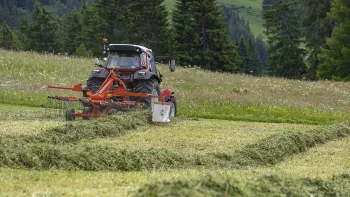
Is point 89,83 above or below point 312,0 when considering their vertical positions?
below

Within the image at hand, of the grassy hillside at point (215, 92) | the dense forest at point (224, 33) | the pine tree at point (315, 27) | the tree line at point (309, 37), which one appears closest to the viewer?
the grassy hillside at point (215, 92)

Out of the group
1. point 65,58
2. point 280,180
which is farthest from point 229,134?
point 65,58

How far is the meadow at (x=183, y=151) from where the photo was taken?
556cm

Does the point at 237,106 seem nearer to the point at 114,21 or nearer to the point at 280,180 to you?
the point at 280,180

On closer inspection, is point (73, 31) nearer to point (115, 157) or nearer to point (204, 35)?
point (204, 35)

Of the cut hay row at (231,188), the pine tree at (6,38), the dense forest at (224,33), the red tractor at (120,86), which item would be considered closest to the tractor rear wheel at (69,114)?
the red tractor at (120,86)

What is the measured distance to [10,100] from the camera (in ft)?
70.2

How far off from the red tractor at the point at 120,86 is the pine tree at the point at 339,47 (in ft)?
99.9

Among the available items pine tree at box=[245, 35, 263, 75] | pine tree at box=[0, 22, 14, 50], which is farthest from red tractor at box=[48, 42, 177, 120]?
pine tree at box=[0, 22, 14, 50]

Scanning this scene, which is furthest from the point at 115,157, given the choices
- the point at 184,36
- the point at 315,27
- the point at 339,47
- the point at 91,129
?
the point at 315,27

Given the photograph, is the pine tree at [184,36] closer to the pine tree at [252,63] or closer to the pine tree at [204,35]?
the pine tree at [204,35]

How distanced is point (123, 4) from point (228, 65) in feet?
44.3

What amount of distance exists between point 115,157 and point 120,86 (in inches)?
320

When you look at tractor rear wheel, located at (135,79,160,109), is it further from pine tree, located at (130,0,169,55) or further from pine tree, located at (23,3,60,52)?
pine tree, located at (23,3,60,52)
